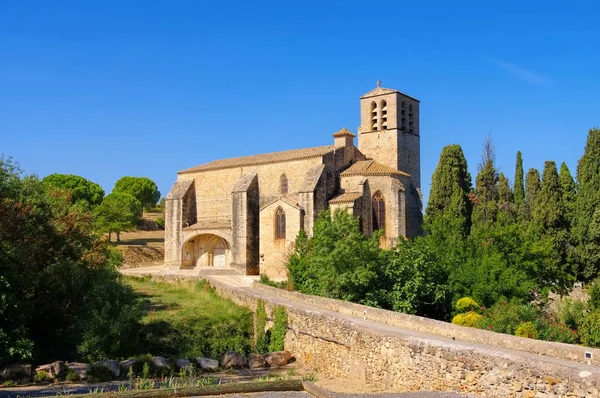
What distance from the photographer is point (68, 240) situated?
21875mm

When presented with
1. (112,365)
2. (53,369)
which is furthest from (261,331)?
(53,369)

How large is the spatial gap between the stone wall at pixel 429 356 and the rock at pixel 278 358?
316 millimetres

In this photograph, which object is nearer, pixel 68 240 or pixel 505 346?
pixel 505 346

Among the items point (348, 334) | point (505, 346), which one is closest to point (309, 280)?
point (348, 334)

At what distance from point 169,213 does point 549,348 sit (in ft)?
125

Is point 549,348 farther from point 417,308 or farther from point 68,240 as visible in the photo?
point 68,240

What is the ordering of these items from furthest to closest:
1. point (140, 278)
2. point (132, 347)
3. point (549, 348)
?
point (140, 278), point (132, 347), point (549, 348)

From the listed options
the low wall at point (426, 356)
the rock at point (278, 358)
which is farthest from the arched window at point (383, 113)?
the rock at point (278, 358)

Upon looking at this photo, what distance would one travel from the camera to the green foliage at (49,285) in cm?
1814

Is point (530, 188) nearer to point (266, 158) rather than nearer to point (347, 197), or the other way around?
point (347, 197)

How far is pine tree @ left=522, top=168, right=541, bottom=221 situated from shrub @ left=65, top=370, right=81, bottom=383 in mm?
29056

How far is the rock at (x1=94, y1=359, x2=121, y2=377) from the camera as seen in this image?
17647 mm

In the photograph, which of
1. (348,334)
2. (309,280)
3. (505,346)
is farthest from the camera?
(309,280)

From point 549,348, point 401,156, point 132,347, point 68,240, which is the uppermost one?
point 401,156
